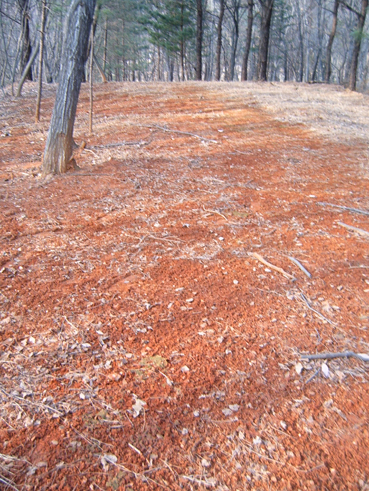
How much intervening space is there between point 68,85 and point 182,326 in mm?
4555

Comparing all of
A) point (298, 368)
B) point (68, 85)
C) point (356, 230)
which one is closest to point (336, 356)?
point (298, 368)

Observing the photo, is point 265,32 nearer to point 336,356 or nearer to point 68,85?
point 68,85

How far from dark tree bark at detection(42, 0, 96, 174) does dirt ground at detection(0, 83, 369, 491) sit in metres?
0.34

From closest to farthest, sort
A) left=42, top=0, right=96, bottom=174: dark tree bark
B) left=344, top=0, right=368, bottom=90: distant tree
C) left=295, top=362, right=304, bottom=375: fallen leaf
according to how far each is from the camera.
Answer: left=295, top=362, right=304, bottom=375: fallen leaf
left=42, top=0, right=96, bottom=174: dark tree bark
left=344, top=0, right=368, bottom=90: distant tree

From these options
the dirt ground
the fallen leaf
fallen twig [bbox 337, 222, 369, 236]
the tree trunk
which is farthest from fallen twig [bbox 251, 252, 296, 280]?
the tree trunk

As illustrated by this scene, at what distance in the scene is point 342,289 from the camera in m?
3.22

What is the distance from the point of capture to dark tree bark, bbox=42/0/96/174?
5465 mm

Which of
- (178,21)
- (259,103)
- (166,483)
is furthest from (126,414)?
(178,21)

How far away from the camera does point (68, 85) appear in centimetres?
561

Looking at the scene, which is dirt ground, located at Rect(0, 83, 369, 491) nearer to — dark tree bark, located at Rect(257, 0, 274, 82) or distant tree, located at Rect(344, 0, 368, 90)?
dark tree bark, located at Rect(257, 0, 274, 82)

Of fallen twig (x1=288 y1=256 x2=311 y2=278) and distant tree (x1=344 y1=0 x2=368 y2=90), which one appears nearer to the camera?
fallen twig (x1=288 y1=256 x2=311 y2=278)

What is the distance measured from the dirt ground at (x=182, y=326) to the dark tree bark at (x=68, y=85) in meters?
0.34

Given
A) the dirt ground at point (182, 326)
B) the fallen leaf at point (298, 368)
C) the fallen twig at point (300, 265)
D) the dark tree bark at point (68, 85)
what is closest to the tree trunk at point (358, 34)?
the dirt ground at point (182, 326)

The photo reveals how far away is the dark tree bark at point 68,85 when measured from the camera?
17.9 ft
